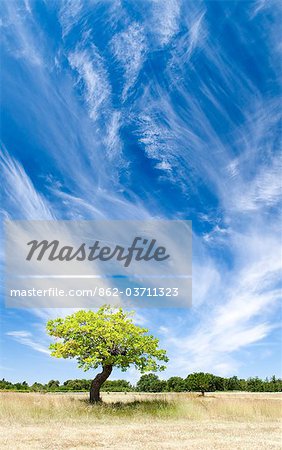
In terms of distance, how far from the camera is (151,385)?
5700 centimetres

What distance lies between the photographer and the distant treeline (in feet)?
157

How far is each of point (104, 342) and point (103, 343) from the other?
28 centimetres

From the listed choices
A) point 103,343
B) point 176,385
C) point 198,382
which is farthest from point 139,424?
point 176,385

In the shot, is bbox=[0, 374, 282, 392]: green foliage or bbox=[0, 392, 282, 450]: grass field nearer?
bbox=[0, 392, 282, 450]: grass field

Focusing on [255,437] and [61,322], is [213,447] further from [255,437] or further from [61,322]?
[61,322]

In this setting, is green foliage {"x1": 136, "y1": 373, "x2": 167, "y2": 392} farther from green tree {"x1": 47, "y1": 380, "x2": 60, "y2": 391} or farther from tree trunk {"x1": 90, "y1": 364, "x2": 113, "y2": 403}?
tree trunk {"x1": 90, "y1": 364, "x2": 113, "y2": 403}

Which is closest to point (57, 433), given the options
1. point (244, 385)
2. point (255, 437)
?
point (255, 437)

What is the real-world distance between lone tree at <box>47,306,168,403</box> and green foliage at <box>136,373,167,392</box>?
3167cm

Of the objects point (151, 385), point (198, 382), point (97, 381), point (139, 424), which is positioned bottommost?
point (139, 424)

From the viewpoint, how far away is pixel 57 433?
1431 centimetres

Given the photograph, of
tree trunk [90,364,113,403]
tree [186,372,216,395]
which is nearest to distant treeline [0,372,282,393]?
tree [186,372,216,395]

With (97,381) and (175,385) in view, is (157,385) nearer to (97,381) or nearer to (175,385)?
(175,385)

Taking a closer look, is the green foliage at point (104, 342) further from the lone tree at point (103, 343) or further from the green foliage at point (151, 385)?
the green foliage at point (151, 385)

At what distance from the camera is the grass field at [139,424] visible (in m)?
12.5
